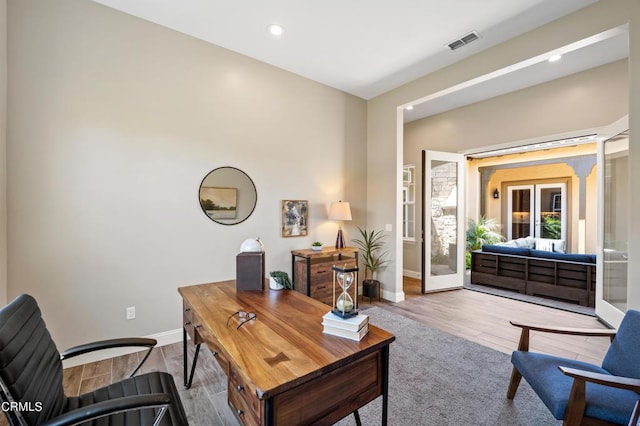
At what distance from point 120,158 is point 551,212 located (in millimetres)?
9364

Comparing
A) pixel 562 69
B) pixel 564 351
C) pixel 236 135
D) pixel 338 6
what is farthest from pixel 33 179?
pixel 562 69

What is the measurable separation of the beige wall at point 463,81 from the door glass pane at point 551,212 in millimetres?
4117

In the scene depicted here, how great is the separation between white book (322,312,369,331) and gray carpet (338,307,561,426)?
3.22 ft

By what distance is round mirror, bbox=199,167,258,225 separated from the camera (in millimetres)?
3301

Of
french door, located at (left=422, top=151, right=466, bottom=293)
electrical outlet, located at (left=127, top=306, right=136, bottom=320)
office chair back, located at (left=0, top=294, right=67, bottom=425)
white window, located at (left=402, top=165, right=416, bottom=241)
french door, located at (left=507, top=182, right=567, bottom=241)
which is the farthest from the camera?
french door, located at (left=507, top=182, right=567, bottom=241)

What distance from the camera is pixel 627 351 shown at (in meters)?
1.72

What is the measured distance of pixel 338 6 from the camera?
2715 mm

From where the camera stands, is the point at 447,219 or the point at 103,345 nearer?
the point at 103,345

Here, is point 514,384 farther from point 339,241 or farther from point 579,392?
point 339,241

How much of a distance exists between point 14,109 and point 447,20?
3978 millimetres

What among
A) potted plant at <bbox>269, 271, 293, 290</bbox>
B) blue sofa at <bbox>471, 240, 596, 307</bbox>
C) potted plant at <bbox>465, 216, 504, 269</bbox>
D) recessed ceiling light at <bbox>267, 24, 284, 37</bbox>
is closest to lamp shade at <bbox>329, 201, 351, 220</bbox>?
potted plant at <bbox>269, 271, 293, 290</bbox>

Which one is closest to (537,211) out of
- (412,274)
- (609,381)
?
(412,274)

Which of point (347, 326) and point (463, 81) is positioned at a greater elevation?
point (463, 81)

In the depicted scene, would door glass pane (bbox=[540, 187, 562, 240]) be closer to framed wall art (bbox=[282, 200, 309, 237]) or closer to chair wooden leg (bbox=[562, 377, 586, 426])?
framed wall art (bbox=[282, 200, 309, 237])
